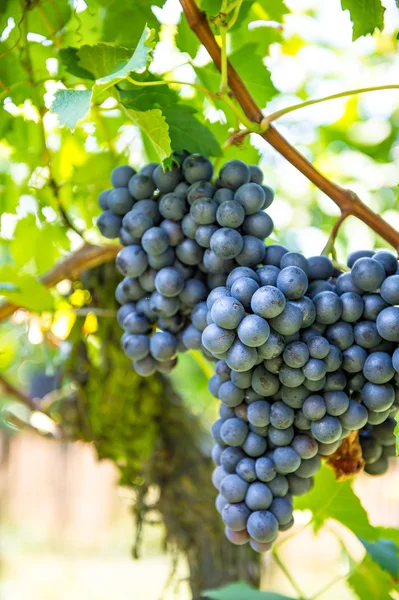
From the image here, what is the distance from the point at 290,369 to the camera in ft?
1.88

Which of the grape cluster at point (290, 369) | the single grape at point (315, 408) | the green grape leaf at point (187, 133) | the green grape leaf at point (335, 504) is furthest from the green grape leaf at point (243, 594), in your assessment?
the green grape leaf at point (187, 133)

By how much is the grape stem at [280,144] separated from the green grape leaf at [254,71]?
0.71 ft

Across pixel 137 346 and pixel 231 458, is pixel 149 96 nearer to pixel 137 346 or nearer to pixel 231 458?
pixel 137 346

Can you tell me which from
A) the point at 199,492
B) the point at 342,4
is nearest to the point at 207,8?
the point at 342,4

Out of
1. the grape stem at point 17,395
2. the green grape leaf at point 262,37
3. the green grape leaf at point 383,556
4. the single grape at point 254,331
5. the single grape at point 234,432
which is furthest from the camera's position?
the grape stem at point 17,395

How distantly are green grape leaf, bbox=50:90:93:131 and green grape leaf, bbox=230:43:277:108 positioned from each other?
0.35 meters

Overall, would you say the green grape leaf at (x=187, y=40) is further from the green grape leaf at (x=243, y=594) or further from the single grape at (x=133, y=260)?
the green grape leaf at (x=243, y=594)

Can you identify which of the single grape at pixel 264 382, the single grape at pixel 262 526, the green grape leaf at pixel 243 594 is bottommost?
the green grape leaf at pixel 243 594

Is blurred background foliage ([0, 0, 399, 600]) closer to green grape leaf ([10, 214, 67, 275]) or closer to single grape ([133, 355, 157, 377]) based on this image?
green grape leaf ([10, 214, 67, 275])

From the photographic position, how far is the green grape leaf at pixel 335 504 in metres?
0.83

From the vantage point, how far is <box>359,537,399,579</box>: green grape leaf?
894 millimetres

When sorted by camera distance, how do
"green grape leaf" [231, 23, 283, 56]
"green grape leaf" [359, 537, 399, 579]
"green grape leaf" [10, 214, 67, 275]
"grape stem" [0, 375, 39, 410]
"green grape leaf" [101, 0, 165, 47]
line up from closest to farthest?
"green grape leaf" [101, 0, 165, 47] < "green grape leaf" [359, 537, 399, 579] < "green grape leaf" [231, 23, 283, 56] < "green grape leaf" [10, 214, 67, 275] < "grape stem" [0, 375, 39, 410]

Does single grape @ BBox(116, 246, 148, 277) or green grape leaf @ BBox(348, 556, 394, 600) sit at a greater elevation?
single grape @ BBox(116, 246, 148, 277)

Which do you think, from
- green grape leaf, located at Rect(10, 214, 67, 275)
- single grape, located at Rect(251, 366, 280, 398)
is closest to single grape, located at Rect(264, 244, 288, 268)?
single grape, located at Rect(251, 366, 280, 398)
